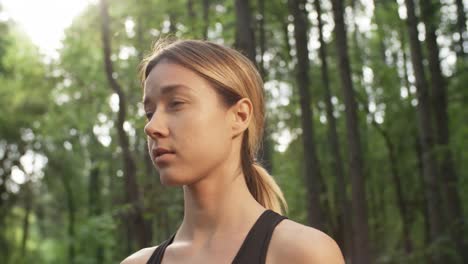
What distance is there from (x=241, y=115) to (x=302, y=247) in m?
0.54

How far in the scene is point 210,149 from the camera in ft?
7.98

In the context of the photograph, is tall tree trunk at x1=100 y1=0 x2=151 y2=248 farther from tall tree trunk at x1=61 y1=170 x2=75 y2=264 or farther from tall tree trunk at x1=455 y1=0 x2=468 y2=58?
tall tree trunk at x1=61 y1=170 x2=75 y2=264

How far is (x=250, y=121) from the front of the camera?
8.59 feet

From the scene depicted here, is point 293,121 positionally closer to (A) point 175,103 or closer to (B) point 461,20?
(B) point 461,20

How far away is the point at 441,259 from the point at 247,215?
13.5 metres

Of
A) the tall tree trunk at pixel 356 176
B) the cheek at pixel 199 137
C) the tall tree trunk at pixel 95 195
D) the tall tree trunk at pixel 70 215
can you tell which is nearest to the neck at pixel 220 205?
the cheek at pixel 199 137

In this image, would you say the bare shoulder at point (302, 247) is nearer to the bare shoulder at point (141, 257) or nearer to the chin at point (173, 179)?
the chin at point (173, 179)

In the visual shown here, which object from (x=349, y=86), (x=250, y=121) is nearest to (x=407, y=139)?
(x=349, y=86)

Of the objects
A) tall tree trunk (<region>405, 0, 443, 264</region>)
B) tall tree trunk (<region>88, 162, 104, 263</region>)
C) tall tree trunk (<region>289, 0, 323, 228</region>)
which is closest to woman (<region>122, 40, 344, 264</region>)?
tall tree trunk (<region>289, 0, 323, 228</region>)

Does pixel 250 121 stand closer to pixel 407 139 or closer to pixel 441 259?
pixel 441 259

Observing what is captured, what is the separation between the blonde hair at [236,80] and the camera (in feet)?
8.13

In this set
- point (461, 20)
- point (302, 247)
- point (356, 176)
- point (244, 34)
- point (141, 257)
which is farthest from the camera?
point (461, 20)

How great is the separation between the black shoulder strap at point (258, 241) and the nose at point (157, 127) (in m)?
0.42

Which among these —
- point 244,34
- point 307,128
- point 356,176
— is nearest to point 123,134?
point 307,128
